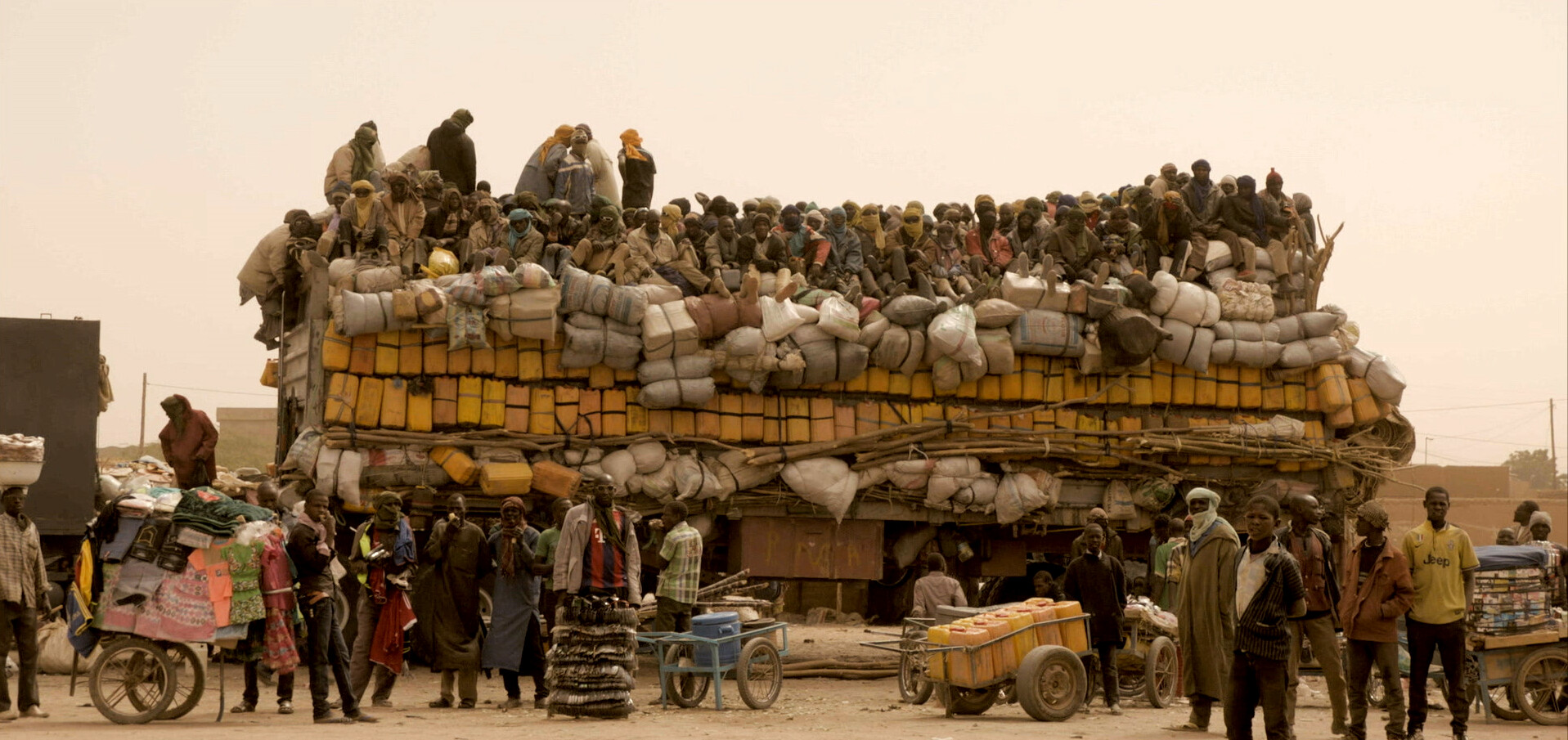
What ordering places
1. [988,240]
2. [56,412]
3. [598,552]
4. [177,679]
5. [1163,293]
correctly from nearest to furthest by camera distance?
[177,679] < [598,552] < [56,412] < [1163,293] < [988,240]

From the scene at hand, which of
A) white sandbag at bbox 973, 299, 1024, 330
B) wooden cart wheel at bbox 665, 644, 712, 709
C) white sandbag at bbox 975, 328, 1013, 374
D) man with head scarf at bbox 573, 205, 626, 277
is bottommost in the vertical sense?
wooden cart wheel at bbox 665, 644, 712, 709

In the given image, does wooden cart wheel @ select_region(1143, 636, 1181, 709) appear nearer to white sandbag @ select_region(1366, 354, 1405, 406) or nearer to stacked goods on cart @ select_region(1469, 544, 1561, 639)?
stacked goods on cart @ select_region(1469, 544, 1561, 639)

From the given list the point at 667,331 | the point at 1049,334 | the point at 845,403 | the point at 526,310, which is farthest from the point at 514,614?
the point at 1049,334

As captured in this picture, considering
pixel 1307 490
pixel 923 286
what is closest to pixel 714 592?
pixel 923 286

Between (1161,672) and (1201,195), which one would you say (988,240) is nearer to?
(1201,195)

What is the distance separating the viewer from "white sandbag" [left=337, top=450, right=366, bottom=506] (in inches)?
493

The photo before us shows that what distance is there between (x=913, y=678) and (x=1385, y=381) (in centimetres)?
621

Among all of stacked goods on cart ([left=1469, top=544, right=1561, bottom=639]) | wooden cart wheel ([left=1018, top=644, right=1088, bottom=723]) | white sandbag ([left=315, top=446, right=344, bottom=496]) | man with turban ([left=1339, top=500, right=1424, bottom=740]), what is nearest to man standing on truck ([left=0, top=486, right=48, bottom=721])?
white sandbag ([left=315, top=446, right=344, bottom=496])

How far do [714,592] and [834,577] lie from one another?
1.68 meters

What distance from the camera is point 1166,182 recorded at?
52.7 ft

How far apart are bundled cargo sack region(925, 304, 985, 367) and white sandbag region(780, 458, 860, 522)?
4.29ft

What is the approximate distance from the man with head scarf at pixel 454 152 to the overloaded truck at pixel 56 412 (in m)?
3.64

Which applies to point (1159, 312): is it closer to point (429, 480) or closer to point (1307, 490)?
point (1307, 490)

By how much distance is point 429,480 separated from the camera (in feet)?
42.4
